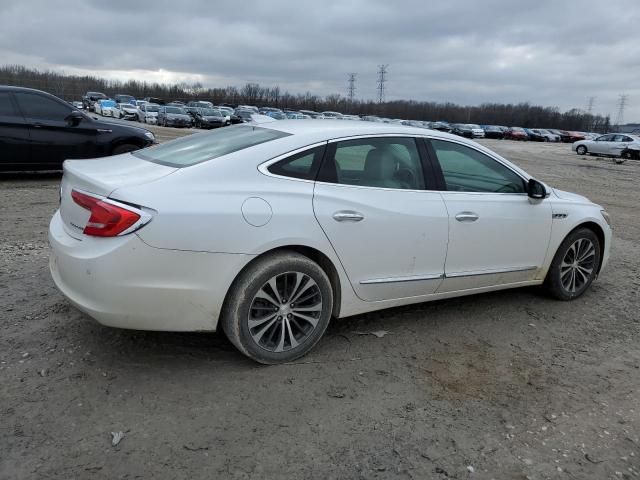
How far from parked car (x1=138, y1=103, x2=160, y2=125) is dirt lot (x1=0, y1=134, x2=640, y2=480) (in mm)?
41244

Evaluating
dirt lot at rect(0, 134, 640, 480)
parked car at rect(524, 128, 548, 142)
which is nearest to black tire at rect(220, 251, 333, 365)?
dirt lot at rect(0, 134, 640, 480)

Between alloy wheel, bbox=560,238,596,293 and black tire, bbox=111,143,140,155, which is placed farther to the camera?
black tire, bbox=111,143,140,155

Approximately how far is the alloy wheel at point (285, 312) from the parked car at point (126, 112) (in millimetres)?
47572

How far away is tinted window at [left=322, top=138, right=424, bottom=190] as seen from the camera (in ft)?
12.3

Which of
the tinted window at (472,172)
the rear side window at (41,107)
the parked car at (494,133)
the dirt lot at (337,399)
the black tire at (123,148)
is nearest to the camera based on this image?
the dirt lot at (337,399)

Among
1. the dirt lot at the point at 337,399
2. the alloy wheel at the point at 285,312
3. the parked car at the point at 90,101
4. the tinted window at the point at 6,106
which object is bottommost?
the dirt lot at the point at 337,399

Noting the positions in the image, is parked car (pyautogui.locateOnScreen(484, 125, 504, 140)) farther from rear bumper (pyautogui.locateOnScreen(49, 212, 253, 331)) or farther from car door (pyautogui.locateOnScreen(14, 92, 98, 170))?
rear bumper (pyautogui.locateOnScreen(49, 212, 253, 331))

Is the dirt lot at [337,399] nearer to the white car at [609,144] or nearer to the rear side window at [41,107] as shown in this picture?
the rear side window at [41,107]

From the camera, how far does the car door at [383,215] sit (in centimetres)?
357

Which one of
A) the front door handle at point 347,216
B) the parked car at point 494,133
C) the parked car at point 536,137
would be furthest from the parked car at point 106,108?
the front door handle at point 347,216

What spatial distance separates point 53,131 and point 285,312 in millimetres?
7580

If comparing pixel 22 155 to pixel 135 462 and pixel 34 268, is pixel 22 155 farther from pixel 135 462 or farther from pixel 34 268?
pixel 135 462

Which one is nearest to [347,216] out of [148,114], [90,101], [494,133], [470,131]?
[148,114]

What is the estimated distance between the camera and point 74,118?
9.32 m
